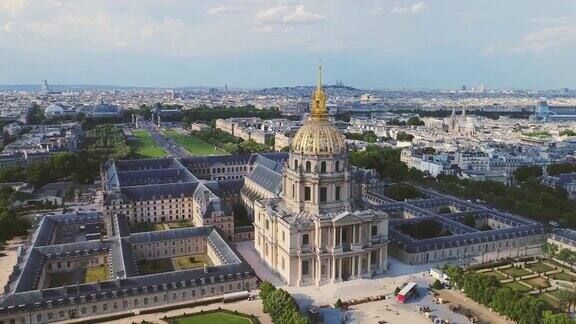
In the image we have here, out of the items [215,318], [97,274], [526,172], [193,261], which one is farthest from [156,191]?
[526,172]

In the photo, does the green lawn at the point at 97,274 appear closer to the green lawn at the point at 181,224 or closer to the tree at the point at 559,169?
the green lawn at the point at 181,224

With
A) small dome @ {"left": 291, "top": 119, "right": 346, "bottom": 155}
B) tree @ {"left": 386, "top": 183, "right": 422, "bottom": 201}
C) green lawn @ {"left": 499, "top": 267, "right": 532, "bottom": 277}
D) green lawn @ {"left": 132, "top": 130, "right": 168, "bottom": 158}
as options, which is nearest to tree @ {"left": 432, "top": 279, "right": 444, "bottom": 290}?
green lawn @ {"left": 499, "top": 267, "right": 532, "bottom": 277}

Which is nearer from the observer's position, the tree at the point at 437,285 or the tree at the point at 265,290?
the tree at the point at 265,290

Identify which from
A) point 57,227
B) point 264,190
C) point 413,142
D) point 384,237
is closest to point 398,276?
point 384,237

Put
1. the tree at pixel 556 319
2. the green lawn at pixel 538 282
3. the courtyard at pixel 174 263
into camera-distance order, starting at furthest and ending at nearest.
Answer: the courtyard at pixel 174 263
the green lawn at pixel 538 282
the tree at pixel 556 319

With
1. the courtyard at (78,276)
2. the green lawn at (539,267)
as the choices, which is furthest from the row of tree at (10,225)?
the green lawn at (539,267)

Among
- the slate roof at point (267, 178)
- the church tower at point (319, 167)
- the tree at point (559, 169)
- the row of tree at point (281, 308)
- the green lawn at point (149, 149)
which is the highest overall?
the church tower at point (319, 167)

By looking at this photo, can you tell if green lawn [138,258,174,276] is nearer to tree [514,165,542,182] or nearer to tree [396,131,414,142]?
tree [514,165,542,182]

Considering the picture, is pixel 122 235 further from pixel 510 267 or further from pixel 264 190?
pixel 510 267
